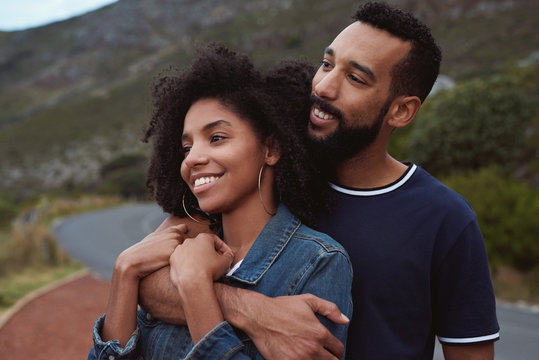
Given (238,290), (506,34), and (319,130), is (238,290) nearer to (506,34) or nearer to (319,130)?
(319,130)

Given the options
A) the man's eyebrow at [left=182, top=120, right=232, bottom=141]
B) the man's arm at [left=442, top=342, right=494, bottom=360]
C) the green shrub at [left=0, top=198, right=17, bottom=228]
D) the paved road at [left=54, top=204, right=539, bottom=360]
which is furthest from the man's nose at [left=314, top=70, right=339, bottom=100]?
the green shrub at [left=0, top=198, right=17, bottom=228]

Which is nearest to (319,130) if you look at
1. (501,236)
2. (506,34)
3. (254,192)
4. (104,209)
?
(254,192)

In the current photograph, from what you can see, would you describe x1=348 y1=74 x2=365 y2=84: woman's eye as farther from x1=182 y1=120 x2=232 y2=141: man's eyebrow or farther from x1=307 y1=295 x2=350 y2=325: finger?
x1=307 y1=295 x2=350 y2=325: finger

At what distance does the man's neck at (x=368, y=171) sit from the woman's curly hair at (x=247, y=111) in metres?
0.13

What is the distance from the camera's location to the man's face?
212 cm

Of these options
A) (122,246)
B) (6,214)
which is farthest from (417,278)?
A: (6,214)

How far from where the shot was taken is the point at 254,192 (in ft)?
6.96

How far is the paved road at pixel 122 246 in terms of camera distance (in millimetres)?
8023

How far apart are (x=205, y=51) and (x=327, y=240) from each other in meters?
1.02

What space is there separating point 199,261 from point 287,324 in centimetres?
39

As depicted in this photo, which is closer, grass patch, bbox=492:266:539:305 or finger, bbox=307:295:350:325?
finger, bbox=307:295:350:325

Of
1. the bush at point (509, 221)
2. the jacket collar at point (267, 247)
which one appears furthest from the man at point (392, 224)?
the bush at point (509, 221)

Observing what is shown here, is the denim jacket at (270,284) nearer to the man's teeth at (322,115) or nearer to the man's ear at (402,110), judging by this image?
the man's teeth at (322,115)

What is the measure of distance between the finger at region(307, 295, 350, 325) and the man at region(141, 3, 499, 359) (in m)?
0.41
